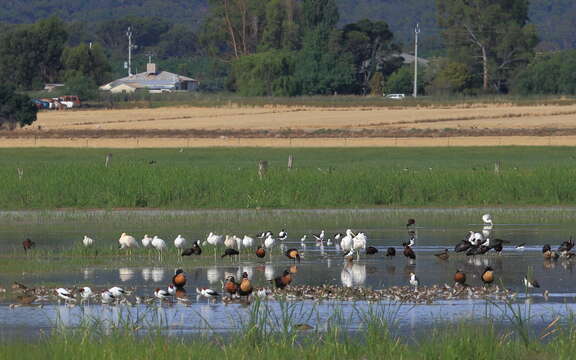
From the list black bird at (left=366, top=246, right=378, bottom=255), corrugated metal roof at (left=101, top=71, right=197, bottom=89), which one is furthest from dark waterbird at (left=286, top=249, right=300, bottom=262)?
corrugated metal roof at (left=101, top=71, right=197, bottom=89)

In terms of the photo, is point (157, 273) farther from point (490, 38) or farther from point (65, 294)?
point (490, 38)

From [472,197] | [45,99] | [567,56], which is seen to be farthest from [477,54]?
[472,197]

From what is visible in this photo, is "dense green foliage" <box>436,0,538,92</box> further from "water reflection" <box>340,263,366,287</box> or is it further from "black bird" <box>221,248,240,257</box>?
"water reflection" <box>340,263,366,287</box>

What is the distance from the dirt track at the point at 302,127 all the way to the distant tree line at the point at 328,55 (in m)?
18.1

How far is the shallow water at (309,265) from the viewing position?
1883 centimetres

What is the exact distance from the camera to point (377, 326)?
15.2 metres

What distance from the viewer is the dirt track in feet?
230

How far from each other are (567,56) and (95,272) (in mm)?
109559

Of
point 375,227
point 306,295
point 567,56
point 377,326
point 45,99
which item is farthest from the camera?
point 567,56

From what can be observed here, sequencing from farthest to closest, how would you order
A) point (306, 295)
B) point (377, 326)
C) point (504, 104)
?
point (504, 104) → point (306, 295) → point (377, 326)

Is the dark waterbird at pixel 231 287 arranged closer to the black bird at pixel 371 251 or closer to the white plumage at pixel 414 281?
the white plumage at pixel 414 281

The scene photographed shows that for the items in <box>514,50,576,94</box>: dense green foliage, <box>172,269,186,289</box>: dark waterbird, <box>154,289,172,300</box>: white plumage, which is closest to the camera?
<box>154,289,172,300</box>: white plumage

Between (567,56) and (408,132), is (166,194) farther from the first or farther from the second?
(567,56)

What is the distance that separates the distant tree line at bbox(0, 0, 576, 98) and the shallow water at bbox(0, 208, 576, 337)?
276 ft
